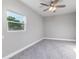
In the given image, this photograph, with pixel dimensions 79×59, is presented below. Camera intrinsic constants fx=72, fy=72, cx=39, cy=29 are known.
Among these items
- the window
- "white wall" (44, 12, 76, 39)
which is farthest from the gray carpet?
"white wall" (44, 12, 76, 39)

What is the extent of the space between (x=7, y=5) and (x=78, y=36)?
313 centimetres

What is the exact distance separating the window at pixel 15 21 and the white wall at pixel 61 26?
409 centimetres

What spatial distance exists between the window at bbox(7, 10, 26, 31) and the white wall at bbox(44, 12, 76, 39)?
4.09 m

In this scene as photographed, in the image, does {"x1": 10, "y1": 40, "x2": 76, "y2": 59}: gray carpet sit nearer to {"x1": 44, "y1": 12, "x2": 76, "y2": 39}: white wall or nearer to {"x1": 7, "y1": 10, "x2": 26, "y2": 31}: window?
{"x1": 7, "y1": 10, "x2": 26, "y2": 31}: window

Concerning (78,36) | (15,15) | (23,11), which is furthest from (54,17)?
(78,36)

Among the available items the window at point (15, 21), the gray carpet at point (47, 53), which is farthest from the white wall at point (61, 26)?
the window at point (15, 21)

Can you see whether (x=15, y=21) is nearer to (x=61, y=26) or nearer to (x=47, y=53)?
(x=47, y=53)

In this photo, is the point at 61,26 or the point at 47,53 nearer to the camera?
the point at 47,53

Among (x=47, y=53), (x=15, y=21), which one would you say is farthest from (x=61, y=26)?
(x=15, y=21)

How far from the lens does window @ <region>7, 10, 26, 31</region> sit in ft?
10.9

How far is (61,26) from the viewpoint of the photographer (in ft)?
24.4

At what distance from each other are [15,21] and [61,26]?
5089mm

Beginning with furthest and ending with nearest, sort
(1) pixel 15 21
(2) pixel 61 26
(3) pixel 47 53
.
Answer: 1. (2) pixel 61 26
2. (1) pixel 15 21
3. (3) pixel 47 53

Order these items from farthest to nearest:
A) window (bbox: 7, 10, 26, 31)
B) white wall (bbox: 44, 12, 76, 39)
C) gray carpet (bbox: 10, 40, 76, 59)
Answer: white wall (bbox: 44, 12, 76, 39), window (bbox: 7, 10, 26, 31), gray carpet (bbox: 10, 40, 76, 59)
